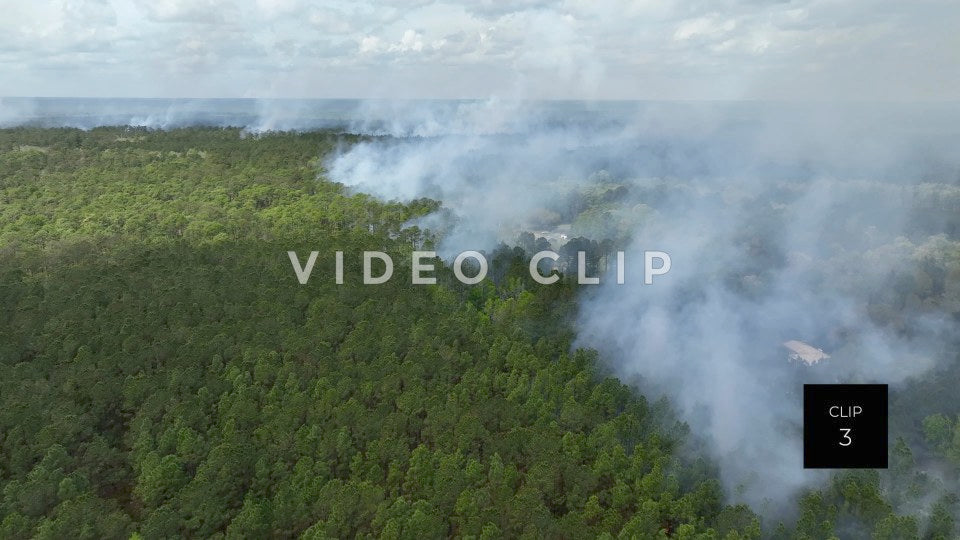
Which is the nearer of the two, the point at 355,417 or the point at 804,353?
the point at 355,417

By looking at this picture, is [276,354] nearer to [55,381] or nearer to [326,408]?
[326,408]

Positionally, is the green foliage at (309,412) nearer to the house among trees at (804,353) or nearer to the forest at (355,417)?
the forest at (355,417)

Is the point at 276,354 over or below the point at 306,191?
below

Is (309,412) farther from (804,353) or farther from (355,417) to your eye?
(804,353)

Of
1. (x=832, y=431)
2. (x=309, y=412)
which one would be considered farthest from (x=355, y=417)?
(x=832, y=431)

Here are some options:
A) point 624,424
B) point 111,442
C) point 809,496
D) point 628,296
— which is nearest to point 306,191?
point 628,296
